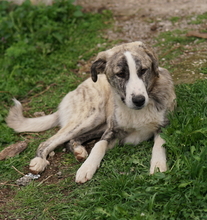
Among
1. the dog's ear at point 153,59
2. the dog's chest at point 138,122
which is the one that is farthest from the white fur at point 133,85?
the dog's chest at point 138,122

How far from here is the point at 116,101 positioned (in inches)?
156

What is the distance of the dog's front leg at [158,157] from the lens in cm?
325

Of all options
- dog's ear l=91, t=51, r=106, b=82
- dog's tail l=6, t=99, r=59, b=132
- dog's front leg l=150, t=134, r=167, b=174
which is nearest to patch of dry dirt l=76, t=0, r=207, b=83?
dog's tail l=6, t=99, r=59, b=132

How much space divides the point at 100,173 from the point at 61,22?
4.56 m

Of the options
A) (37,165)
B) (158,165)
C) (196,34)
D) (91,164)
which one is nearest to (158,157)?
(158,165)

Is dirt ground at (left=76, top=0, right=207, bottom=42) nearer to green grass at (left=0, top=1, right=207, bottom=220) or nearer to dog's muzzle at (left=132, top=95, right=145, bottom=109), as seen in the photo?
green grass at (left=0, top=1, right=207, bottom=220)

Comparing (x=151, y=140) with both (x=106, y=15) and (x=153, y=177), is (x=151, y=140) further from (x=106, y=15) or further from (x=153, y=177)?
(x=106, y=15)

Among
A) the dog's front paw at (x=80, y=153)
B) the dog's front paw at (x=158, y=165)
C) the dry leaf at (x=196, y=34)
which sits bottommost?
the dog's front paw at (x=80, y=153)

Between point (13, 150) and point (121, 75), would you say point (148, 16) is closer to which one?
point (121, 75)

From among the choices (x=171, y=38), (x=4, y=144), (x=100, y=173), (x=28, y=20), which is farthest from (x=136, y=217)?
(x=28, y=20)

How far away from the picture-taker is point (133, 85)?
341 cm

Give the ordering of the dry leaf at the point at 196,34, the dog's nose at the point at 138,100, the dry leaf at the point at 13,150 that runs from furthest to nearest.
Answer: the dry leaf at the point at 196,34, the dry leaf at the point at 13,150, the dog's nose at the point at 138,100

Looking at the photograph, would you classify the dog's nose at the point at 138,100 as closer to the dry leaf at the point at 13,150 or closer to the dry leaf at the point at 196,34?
the dry leaf at the point at 13,150

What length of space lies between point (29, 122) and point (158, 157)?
2003mm
